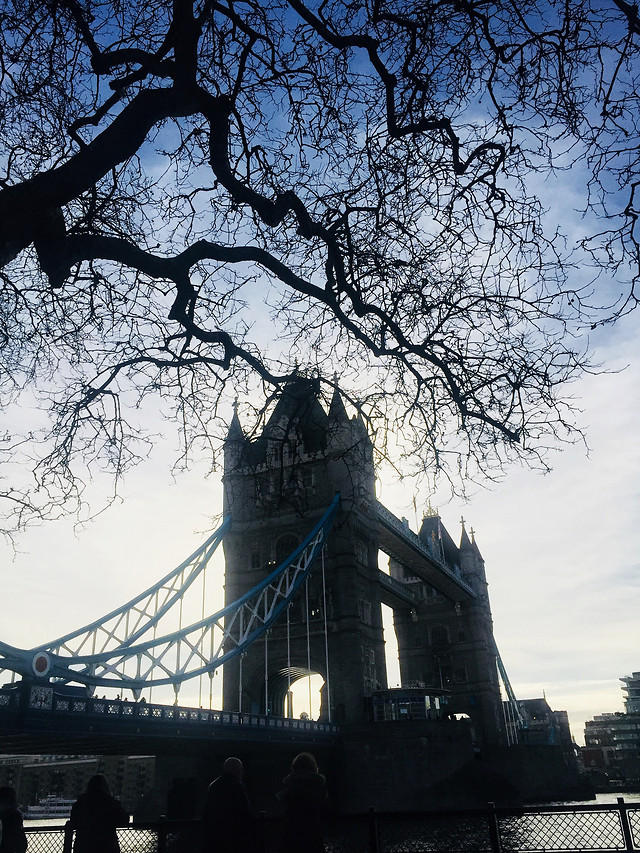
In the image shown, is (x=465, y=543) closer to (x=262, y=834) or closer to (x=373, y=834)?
(x=373, y=834)

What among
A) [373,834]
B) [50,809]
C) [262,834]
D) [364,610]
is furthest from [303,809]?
[50,809]

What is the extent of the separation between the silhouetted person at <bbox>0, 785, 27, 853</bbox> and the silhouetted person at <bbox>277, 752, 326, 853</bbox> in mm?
2664

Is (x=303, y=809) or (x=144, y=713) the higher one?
Answer: (x=144, y=713)

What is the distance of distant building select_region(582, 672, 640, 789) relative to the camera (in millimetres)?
79625

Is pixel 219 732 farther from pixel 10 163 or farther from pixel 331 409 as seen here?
pixel 10 163

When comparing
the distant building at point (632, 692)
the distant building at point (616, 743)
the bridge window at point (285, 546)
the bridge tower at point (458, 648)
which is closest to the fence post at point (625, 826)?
the bridge window at point (285, 546)

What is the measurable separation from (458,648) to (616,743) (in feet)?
264

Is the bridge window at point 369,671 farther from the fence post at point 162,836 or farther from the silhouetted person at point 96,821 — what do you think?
the silhouetted person at point 96,821

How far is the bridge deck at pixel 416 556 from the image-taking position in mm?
43906

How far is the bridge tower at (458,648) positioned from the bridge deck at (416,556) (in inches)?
60.9

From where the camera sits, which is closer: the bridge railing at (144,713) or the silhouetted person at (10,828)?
the silhouetted person at (10,828)

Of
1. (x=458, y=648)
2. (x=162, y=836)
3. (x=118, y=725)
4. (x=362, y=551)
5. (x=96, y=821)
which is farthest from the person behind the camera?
(x=458, y=648)

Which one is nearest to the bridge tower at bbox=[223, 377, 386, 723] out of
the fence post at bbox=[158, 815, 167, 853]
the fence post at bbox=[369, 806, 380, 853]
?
the fence post at bbox=[158, 815, 167, 853]

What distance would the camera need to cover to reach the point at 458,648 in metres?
59.1
